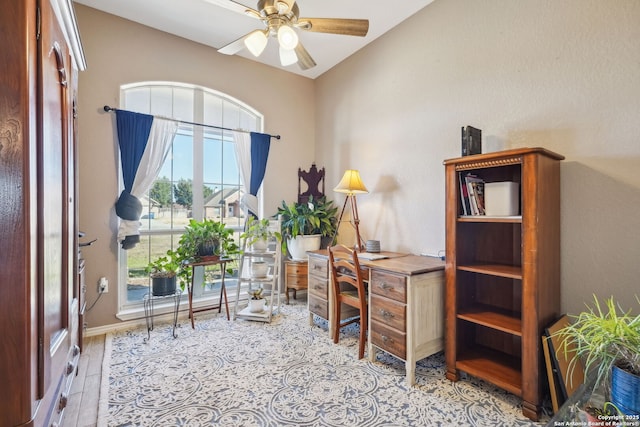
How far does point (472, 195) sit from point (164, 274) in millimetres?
2901

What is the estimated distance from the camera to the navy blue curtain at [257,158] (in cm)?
378

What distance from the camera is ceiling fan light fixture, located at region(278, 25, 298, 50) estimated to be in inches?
74.8

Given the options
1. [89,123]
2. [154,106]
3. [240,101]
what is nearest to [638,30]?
[240,101]

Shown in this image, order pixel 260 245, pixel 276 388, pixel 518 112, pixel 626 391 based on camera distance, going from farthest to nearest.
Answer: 1. pixel 260 245
2. pixel 518 112
3. pixel 276 388
4. pixel 626 391

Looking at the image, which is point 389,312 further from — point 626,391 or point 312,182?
point 312,182

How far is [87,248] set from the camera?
2848mm

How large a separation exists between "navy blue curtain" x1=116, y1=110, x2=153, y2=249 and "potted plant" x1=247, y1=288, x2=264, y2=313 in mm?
1333

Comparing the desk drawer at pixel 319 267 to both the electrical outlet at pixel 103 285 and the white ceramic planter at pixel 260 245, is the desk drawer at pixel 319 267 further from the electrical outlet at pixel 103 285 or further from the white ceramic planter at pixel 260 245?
the electrical outlet at pixel 103 285

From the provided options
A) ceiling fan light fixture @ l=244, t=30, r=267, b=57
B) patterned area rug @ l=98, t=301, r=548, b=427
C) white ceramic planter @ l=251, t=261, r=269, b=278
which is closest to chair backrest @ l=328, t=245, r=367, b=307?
patterned area rug @ l=98, t=301, r=548, b=427

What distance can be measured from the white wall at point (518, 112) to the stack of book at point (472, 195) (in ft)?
1.53

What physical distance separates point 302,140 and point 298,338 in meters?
2.70

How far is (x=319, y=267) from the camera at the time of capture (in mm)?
→ 2998

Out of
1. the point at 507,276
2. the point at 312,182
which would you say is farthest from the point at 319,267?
the point at 507,276

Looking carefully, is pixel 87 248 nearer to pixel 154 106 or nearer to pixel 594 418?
pixel 154 106
